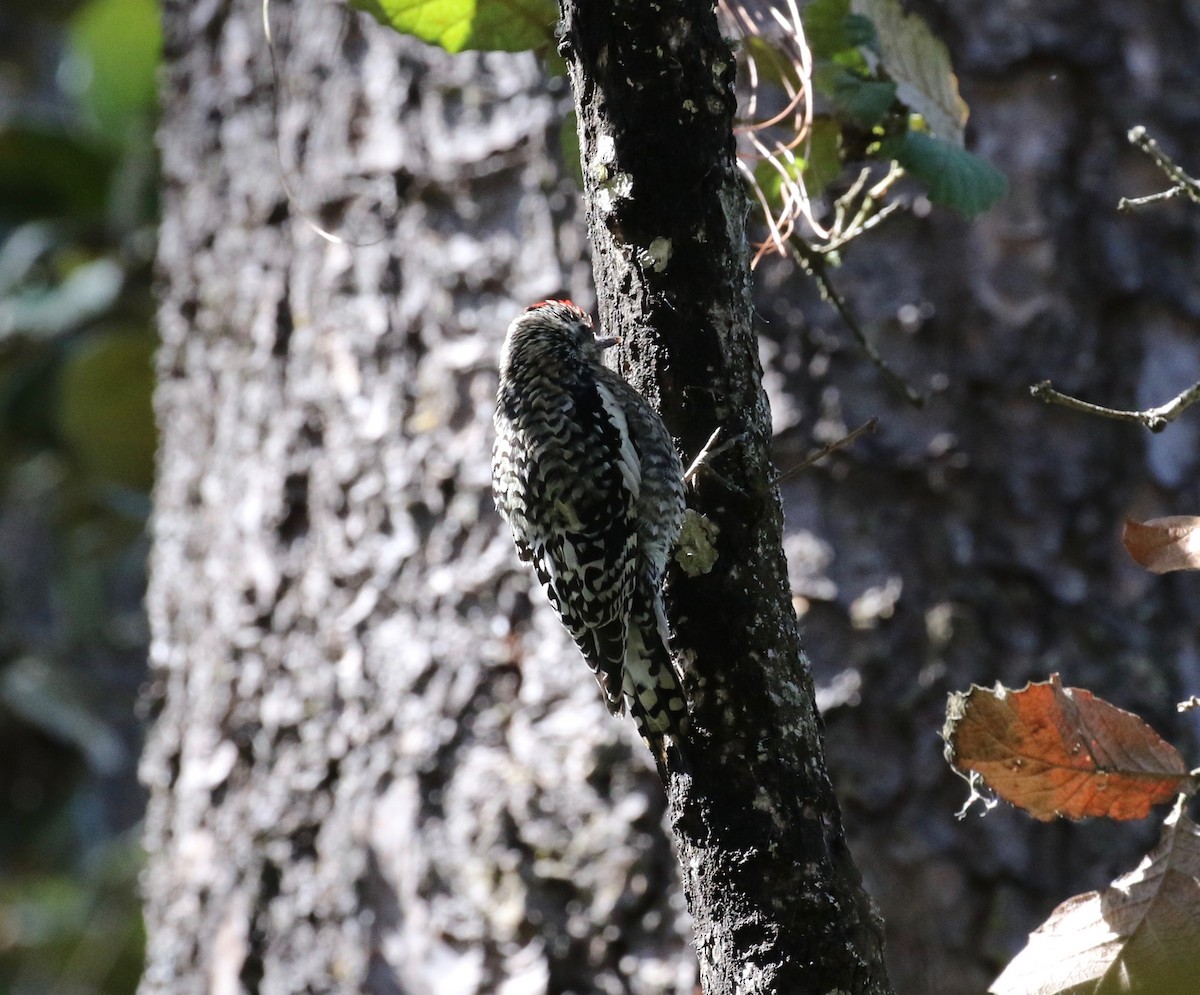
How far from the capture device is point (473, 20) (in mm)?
2141

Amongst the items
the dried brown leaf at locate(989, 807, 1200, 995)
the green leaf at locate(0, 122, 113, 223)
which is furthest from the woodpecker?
the green leaf at locate(0, 122, 113, 223)

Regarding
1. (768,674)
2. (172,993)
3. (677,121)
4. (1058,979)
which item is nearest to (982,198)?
(677,121)

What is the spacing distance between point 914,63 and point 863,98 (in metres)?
0.12

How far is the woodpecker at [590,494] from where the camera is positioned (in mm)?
2162

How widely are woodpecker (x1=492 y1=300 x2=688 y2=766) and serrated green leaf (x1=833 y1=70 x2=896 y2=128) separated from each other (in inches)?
21.1

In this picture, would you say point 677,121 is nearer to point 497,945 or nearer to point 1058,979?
point 1058,979

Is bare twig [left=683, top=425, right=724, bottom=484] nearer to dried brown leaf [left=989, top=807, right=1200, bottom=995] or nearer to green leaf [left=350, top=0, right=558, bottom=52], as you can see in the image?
dried brown leaf [left=989, top=807, right=1200, bottom=995]

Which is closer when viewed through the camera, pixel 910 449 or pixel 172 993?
pixel 910 449

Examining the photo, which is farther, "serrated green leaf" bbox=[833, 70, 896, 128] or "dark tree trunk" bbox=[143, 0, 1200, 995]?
"dark tree trunk" bbox=[143, 0, 1200, 995]

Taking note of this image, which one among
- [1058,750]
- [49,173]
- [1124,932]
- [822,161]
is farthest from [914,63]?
[49,173]

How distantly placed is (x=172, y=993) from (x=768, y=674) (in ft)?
→ 8.36

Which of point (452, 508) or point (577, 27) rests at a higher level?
point (577, 27)

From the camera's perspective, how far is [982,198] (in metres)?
2.10

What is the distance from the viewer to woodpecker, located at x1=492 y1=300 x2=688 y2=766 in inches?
85.1
